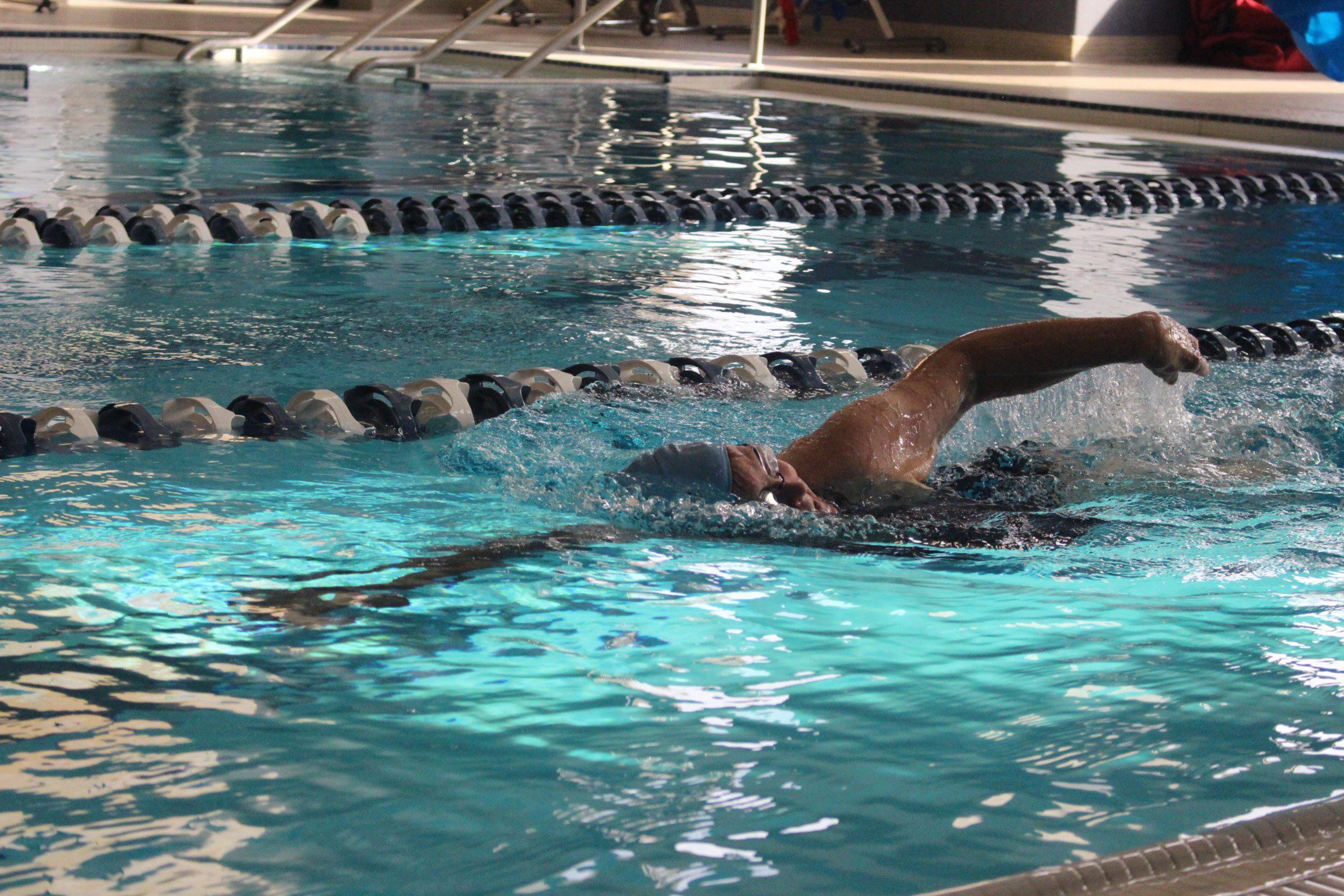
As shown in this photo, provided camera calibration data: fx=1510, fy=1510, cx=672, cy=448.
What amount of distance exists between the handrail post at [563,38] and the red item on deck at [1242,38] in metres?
9.53

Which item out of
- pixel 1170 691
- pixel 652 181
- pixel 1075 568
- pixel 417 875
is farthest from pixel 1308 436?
pixel 652 181

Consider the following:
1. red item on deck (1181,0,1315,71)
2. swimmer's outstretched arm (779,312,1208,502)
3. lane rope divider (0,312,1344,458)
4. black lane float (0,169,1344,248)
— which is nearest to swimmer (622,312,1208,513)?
swimmer's outstretched arm (779,312,1208,502)

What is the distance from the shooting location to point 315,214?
7102 mm

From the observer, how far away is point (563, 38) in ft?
47.8

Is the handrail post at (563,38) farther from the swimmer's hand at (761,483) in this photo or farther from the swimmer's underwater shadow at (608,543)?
the swimmer's hand at (761,483)

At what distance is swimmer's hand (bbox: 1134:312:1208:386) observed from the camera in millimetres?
3182

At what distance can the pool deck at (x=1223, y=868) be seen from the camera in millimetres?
1743

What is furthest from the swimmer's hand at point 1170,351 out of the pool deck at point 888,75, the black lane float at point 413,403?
the pool deck at point 888,75

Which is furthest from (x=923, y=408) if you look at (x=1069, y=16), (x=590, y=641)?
(x=1069, y=16)

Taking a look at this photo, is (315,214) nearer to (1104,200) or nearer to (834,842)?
(1104,200)

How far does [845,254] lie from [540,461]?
3.94m

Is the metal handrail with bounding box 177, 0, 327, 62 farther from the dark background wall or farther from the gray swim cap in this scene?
the gray swim cap

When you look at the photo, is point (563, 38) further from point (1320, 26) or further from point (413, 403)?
point (413, 403)

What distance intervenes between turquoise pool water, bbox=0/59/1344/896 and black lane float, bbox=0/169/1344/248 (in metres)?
1.05
